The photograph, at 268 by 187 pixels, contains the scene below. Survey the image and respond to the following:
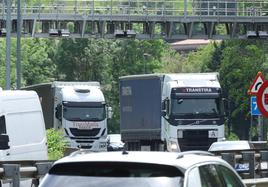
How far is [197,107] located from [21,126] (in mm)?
16910

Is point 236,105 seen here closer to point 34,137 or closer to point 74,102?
point 74,102

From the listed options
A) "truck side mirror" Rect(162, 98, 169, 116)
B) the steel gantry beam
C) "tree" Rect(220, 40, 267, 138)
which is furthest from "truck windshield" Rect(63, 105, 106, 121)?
the steel gantry beam

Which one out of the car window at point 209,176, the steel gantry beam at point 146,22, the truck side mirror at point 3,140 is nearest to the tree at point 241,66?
the steel gantry beam at point 146,22

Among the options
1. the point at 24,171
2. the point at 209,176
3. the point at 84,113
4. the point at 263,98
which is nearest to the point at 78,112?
the point at 84,113

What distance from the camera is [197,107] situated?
3625cm

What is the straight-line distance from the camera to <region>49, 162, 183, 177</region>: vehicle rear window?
308 inches

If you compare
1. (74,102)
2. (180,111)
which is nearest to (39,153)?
(180,111)

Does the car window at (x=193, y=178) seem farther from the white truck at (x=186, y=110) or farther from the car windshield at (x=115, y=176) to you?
the white truck at (x=186, y=110)

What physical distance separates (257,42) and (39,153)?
48086 millimetres

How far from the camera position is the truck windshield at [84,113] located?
149 ft

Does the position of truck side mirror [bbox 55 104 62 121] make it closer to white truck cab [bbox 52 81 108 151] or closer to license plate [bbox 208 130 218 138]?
white truck cab [bbox 52 81 108 151]

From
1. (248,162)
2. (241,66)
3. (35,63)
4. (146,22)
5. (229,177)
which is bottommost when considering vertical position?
(35,63)

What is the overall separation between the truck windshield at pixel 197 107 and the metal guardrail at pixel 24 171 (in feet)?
65.4

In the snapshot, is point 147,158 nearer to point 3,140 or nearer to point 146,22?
point 3,140
